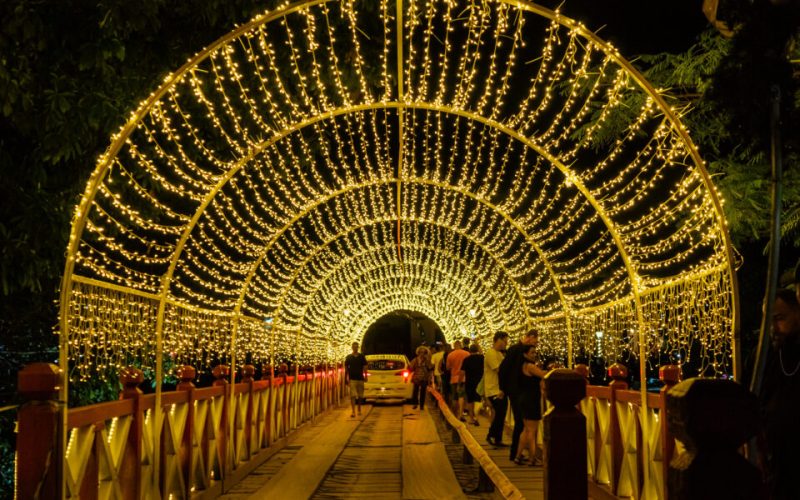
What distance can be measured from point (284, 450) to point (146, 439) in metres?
7.20

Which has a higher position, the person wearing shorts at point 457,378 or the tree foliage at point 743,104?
the tree foliage at point 743,104

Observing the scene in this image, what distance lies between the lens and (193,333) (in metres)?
10.4

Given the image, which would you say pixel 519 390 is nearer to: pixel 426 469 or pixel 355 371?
pixel 426 469

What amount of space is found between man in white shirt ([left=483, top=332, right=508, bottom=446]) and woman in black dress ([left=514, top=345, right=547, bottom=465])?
212cm

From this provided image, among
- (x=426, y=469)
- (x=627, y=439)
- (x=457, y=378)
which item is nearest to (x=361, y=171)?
(x=426, y=469)

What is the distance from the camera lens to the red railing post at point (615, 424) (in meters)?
8.42

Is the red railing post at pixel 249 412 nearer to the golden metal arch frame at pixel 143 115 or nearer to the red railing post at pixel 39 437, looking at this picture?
the golden metal arch frame at pixel 143 115

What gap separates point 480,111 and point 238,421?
15.1ft

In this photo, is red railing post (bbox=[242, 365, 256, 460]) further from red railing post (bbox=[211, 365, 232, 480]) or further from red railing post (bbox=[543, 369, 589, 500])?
red railing post (bbox=[543, 369, 589, 500])

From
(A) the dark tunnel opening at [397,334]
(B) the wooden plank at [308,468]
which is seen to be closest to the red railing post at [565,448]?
(B) the wooden plank at [308,468]

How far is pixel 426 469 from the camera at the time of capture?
1085 cm

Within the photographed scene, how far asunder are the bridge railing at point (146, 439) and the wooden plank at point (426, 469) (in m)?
1.98

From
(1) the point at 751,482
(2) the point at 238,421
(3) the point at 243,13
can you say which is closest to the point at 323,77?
(3) the point at 243,13

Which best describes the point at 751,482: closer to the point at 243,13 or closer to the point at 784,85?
the point at 784,85
